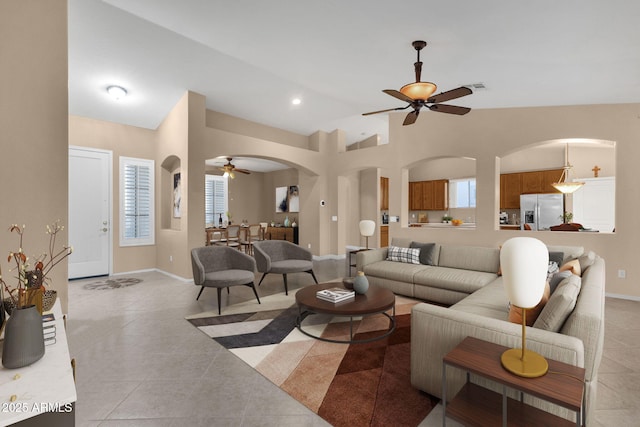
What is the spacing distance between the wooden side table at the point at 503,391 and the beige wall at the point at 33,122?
2997 millimetres

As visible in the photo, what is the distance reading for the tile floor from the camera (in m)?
1.84

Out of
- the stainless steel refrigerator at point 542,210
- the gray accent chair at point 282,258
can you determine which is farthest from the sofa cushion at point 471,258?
the stainless steel refrigerator at point 542,210

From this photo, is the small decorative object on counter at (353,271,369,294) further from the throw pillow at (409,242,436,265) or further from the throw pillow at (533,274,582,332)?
the throw pillow at (409,242,436,265)

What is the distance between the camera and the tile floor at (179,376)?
184 centimetres

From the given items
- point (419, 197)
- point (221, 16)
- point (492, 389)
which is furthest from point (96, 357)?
point (419, 197)

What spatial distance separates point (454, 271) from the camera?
4047 millimetres

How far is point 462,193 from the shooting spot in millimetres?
8305

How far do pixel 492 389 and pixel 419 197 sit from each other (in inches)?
293

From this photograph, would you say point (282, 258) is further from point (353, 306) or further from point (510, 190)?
point (510, 190)

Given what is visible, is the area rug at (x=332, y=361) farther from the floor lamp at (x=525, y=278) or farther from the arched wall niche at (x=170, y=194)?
the arched wall niche at (x=170, y=194)

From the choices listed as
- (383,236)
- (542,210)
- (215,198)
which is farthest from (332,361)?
(215,198)

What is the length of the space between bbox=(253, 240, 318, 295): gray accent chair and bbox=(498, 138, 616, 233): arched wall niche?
197 inches

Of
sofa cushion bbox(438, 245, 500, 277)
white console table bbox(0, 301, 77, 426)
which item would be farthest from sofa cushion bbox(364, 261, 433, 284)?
white console table bbox(0, 301, 77, 426)

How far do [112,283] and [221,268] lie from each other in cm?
238
